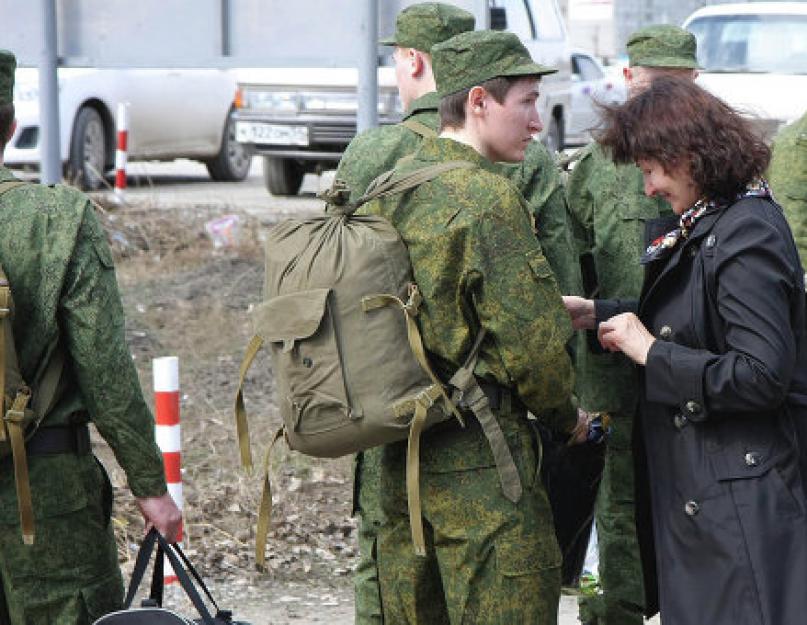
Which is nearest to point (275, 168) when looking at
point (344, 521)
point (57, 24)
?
point (57, 24)

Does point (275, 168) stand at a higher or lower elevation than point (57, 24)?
lower

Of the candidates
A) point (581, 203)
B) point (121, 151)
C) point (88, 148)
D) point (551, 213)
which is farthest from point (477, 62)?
point (88, 148)

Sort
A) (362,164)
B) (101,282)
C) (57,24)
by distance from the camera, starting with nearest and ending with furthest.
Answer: (101,282) < (362,164) < (57,24)

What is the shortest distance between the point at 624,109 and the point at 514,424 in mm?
719

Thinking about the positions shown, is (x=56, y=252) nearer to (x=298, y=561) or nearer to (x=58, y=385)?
(x=58, y=385)

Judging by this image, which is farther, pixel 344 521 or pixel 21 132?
pixel 21 132

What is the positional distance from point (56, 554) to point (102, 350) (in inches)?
18.3

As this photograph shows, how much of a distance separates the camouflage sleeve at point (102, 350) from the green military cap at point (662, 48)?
7.68 ft

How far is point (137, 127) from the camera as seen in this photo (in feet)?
52.0

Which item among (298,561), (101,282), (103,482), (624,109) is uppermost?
(624,109)

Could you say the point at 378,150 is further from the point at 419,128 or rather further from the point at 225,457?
the point at 225,457

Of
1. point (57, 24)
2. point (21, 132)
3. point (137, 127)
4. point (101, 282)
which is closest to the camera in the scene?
point (101, 282)

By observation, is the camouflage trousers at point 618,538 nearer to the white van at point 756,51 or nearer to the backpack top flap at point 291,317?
the backpack top flap at point 291,317

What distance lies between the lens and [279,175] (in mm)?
15117
